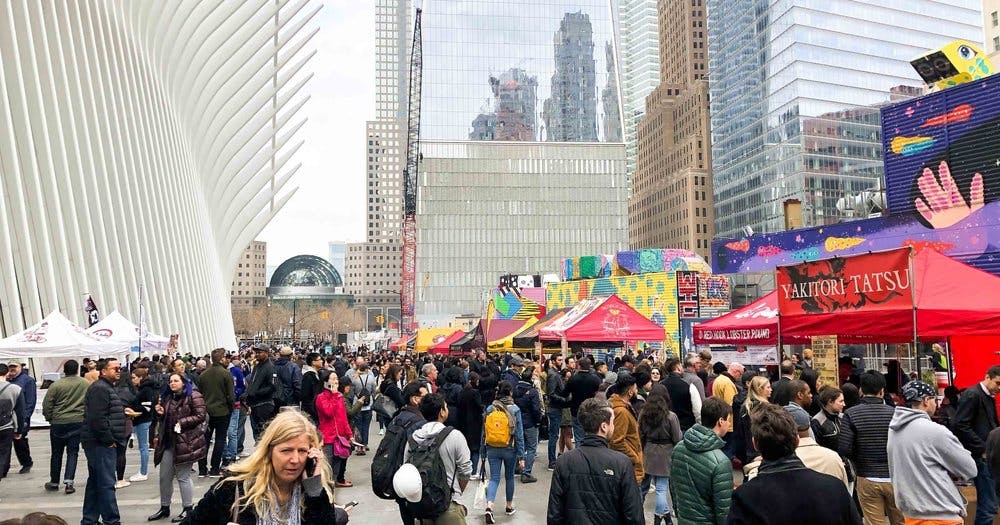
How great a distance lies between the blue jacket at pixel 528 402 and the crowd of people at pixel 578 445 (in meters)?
0.02

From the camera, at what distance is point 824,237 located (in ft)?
78.8

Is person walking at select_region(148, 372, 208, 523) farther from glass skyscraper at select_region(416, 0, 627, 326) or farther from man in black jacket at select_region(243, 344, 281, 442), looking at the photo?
glass skyscraper at select_region(416, 0, 627, 326)

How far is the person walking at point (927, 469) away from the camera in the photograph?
5578 millimetres

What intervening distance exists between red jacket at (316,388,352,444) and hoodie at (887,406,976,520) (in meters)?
7.08

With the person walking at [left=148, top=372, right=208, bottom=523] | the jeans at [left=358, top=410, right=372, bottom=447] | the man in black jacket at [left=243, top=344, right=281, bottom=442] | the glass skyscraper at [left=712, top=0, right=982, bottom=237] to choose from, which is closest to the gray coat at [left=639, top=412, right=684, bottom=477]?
the person walking at [left=148, top=372, right=208, bottom=523]

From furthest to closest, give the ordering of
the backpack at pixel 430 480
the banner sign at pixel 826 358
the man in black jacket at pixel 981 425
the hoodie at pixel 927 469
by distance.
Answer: the banner sign at pixel 826 358 → the man in black jacket at pixel 981 425 → the backpack at pixel 430 480 → the hoodie at pixel 927 469

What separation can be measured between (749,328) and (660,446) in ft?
18.6

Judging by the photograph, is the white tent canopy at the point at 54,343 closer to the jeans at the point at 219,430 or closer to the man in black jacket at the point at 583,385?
the jeans at the point at 219,430

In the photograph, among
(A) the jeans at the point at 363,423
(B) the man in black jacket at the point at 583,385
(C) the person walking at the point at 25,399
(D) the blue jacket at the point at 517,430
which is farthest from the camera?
(A) the jeans at the point at 363,423

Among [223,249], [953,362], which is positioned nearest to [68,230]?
[953,362]

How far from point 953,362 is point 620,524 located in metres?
11.0

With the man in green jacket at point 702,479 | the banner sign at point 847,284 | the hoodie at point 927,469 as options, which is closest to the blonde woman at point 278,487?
the man in green jacket at point 702,479

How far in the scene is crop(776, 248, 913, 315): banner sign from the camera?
9711mm

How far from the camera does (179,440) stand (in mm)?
9164
